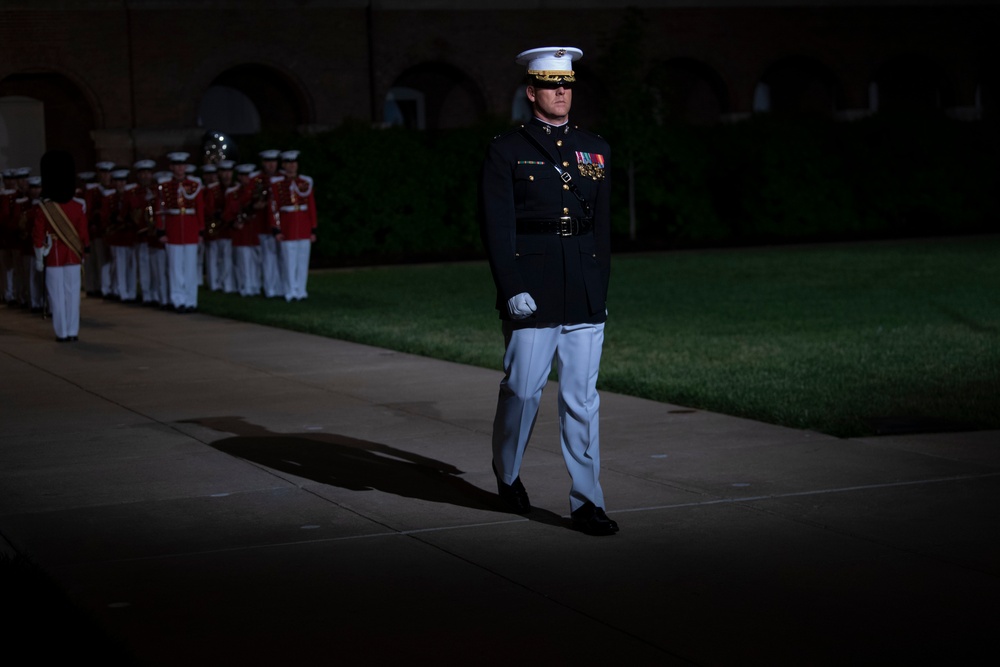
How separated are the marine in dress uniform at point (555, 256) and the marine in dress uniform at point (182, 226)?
45.4 ft

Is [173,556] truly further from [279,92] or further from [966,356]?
[279,92]

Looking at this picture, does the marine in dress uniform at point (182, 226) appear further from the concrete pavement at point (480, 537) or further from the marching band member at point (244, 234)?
the concrete pavement at point (480, 537)

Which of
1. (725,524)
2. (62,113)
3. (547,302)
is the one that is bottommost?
(725,524)

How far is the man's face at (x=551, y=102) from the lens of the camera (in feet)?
21.6

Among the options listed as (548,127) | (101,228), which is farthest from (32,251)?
(548,127)

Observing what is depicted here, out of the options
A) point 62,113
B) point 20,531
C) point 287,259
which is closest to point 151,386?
point 20,531

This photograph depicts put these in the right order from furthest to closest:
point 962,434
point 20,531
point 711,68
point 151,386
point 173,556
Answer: point 711,68, point 151,386, point 962,434, point 20,531, point 173,556

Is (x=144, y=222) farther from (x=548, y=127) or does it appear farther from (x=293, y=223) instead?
(x=548, y=127)

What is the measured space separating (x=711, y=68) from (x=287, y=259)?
2199 centimetres

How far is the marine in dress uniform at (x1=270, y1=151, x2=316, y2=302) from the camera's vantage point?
20969 millimetres

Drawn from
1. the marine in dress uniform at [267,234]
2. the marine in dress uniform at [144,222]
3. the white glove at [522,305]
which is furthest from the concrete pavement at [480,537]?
the marine in dress uniform at [267,234]

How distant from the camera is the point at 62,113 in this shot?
3669cm

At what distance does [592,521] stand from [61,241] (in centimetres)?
1114

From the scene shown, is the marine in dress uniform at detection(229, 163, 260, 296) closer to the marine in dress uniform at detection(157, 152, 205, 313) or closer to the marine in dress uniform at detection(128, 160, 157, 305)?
the marine in dress uniform at detection(128, 160, 157, 305)
